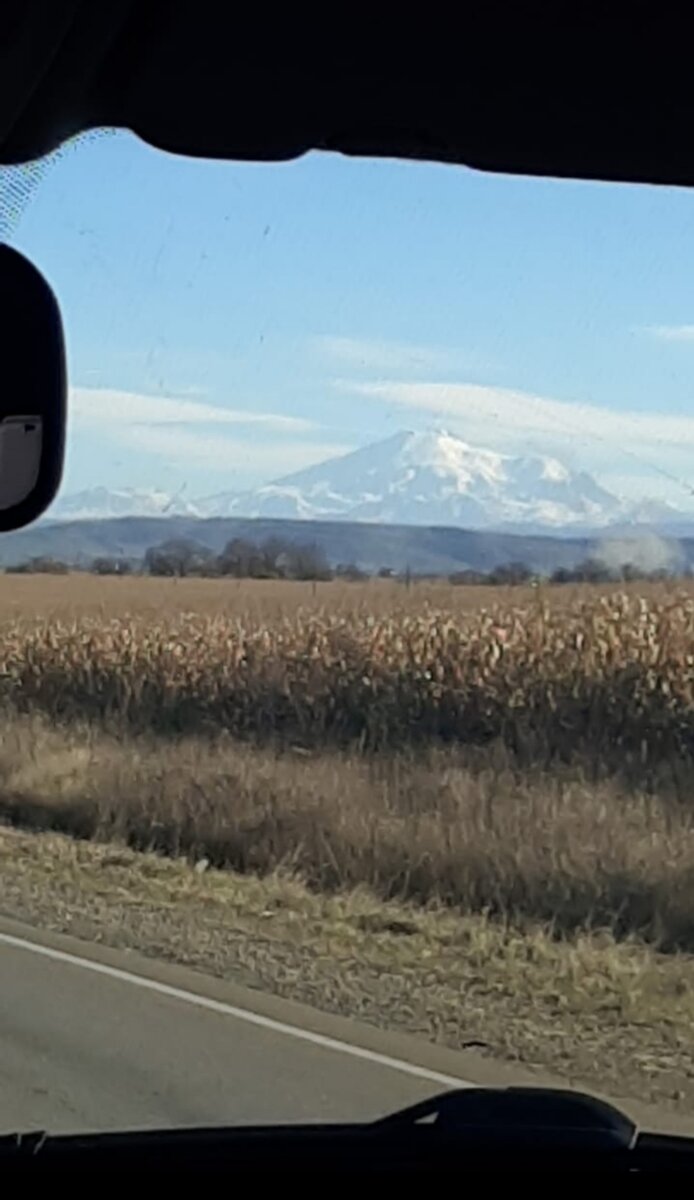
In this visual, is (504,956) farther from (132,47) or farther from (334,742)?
(334,742)

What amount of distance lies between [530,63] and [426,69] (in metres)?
0.17

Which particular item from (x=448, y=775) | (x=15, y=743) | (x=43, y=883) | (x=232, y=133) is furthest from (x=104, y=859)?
(x=232, y=133)

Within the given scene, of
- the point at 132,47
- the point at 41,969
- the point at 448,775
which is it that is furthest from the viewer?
the point at 448,775

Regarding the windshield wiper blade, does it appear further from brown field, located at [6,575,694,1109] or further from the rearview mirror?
brown field, located at [6,575,694,1109]

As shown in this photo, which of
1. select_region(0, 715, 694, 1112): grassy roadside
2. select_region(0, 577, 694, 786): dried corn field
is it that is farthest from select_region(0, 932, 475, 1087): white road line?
select_region(0, 577, 694, 786): dried corn field

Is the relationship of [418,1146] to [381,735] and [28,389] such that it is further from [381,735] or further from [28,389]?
[381,735]

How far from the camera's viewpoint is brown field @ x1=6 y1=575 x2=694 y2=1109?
855 cm

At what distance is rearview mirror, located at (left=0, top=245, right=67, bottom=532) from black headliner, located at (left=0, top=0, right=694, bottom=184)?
2.44ft

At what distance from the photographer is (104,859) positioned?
12758 mm

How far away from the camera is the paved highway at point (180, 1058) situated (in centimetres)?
595

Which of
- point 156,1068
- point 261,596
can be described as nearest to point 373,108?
point 156,1068

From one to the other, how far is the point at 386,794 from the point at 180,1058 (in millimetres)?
7312

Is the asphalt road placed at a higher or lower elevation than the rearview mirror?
lower

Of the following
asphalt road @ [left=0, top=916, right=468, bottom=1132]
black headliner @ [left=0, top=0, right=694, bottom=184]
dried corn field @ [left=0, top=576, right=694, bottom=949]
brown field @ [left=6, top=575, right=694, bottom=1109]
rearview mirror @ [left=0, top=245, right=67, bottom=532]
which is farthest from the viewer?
dried corn field @ [left=0, top=576, right=694, bottom=949]
